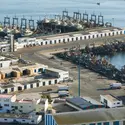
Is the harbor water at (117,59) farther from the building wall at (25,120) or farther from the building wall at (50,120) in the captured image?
the building wall at (50,120)

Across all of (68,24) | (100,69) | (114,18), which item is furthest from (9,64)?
(114,18)

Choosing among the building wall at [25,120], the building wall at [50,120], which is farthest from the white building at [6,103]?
the building wall at [50,120]

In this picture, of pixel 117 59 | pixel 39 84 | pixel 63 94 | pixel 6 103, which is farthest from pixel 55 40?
pixel 6 103

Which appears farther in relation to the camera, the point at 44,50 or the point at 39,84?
the point at 44,50

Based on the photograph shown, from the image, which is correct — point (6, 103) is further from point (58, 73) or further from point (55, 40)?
point (55, 40)

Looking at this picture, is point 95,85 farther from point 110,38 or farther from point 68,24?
point 68,24

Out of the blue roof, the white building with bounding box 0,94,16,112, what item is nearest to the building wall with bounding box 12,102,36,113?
the white building with bounding box 0,94,16,112

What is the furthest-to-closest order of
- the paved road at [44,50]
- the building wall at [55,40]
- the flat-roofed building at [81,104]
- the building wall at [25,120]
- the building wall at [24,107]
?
the building wall at [55,40], the paved road at [44,50], the building wall at [24,107], the building wall at [25,120], the flat-roofed building at [81,104]
